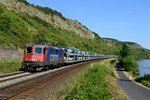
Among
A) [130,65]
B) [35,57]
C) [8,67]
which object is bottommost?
[130,65]

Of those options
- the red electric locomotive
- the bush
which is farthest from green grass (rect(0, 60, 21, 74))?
the bush

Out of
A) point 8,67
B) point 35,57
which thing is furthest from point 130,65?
point 8,67

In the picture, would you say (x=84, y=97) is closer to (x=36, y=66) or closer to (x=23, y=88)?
(x=23, y=88)

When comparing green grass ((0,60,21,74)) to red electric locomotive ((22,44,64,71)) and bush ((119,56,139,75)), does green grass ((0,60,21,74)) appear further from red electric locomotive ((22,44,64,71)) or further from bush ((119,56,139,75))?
bush ((119,56,139,75))

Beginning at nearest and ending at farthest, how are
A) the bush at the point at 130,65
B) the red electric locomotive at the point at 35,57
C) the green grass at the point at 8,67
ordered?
the green grass at the point at 8,67
the red electric locomotive at the point at 35,57
the bush at the point at 130,65

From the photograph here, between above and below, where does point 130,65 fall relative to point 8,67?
below

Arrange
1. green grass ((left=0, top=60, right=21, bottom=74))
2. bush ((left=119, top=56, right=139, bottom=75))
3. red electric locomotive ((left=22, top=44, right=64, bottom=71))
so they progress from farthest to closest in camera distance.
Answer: bush ((left=119, top=56, right=139, bottom=75)) → red electric locomotive ((left=22, top=44, right=64, bottom=71)) → green grass ((left=0, top=60, right=21, bottom=74))

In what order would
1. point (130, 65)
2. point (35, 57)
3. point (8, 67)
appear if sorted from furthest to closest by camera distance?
point (130, 65) → point (35, 57) → point (8, 67)

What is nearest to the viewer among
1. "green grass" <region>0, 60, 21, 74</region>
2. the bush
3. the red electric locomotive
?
"green grass" <region>0, 60, 21, 74</region>

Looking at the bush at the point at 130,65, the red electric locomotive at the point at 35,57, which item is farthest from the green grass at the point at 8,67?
the bush at the point at 130,65

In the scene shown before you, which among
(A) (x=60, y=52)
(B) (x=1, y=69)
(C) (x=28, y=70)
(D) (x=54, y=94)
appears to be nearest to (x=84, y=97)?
(D) (x=54, y=94)

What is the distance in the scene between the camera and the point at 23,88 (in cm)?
2562

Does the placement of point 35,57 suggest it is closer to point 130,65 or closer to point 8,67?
point 8,67

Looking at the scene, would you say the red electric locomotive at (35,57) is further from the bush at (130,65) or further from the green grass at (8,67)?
the bush at (130,65)
